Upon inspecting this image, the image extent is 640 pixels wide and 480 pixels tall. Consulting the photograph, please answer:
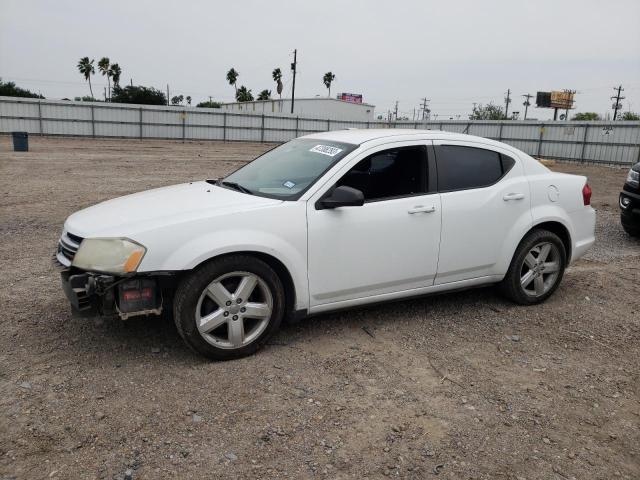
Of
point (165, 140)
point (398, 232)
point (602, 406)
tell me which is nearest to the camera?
point (602, 406)

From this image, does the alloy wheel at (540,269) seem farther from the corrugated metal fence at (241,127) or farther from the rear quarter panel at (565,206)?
the corrugated metal fence at (241,127)

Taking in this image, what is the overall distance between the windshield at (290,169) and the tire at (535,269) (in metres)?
1.87

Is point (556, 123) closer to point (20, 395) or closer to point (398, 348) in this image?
point (398, 348)

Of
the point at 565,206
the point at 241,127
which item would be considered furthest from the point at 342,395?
the point at 241,127

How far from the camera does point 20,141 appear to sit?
21.1 metres

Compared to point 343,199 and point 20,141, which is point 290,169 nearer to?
point 343,199

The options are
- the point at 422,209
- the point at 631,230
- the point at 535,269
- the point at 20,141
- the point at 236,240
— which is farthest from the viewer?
the point at 20,141

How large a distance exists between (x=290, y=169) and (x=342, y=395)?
1845 millimetres

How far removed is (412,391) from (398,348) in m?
0.63

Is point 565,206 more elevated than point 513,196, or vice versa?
point 513,196

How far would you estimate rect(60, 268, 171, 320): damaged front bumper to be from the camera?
336 cm

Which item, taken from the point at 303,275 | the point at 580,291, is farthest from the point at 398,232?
the point at 580,291

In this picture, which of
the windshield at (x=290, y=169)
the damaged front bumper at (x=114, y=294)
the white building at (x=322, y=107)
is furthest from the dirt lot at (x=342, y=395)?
the white building at (x=322, y=107)

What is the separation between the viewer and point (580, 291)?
18.1 feet
